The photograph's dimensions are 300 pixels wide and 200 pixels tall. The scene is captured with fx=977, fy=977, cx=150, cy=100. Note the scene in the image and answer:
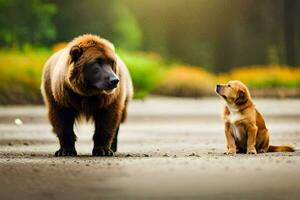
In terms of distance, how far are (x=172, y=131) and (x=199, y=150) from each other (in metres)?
4.92

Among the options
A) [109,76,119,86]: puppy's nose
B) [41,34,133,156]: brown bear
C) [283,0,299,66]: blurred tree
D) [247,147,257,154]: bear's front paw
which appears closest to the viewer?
[109,76,119,86]: puppy's nose

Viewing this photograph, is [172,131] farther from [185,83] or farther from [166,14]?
[166,14]

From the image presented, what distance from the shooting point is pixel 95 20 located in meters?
43.6

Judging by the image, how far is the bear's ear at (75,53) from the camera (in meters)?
11.0

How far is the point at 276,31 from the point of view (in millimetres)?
45219

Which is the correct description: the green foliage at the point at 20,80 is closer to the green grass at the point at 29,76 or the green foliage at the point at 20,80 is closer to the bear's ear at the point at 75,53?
the green grass at the point at 29,76

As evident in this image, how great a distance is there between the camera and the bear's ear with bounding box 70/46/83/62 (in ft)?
36.0

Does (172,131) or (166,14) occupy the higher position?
(166,14)

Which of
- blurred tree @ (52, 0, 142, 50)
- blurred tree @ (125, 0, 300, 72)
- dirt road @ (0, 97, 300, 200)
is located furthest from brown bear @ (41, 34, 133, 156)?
blurred tree @ (125, 0, 300, 72)

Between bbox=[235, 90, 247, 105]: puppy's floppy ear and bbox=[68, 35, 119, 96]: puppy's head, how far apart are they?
150cm

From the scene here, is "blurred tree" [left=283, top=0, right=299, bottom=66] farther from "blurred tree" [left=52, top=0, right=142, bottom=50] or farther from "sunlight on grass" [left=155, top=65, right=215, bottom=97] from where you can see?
"sunlight on grass" [left=155, top=65, right=215, bottom=97]

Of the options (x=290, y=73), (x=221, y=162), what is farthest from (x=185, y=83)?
(x=221, y=162)

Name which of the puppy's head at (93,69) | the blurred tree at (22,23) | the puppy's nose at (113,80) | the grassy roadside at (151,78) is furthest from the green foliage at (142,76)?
the puppy's nose at (113,80)

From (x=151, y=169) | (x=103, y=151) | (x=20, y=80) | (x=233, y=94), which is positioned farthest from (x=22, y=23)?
(x=151, y=169)
